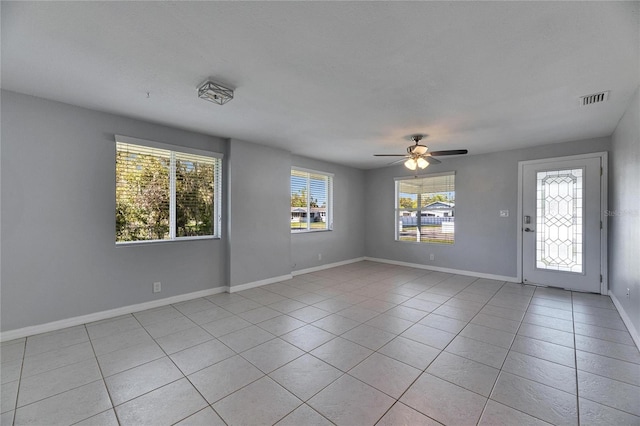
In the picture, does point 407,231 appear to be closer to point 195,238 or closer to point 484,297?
point 484,297

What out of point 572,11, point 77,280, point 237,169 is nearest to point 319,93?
point 572,11

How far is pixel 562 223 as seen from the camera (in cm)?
447

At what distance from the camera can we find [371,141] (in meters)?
4.47

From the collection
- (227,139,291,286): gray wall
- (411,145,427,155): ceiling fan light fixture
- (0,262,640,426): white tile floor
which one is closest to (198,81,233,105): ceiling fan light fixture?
(227,139,291,286): gray wall

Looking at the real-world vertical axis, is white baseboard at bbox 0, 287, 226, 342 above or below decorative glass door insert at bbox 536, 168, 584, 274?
below

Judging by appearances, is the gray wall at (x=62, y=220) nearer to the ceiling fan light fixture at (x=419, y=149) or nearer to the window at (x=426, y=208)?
the ceiling fan light fixture at (x=419, y=149)

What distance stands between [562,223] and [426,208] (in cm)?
234

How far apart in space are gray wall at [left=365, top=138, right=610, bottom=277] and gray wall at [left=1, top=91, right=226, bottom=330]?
532cm

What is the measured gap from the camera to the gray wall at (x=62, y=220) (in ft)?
8.88

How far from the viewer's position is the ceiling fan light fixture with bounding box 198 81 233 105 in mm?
2439

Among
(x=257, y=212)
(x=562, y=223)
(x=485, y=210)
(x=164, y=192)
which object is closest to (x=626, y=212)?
(x=562, y=223)

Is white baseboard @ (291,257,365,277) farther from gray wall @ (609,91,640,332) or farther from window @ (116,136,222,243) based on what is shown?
gray wall @ (609,91,640,332)

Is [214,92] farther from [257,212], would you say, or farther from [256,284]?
[256,284]

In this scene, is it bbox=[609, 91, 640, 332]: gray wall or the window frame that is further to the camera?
the window frame
